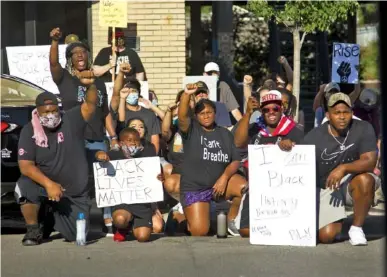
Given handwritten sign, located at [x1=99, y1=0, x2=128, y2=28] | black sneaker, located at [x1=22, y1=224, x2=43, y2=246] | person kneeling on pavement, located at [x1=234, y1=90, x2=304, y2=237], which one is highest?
handwritten sign, located at [x1=99, y1=0, x2=128, y2=28]

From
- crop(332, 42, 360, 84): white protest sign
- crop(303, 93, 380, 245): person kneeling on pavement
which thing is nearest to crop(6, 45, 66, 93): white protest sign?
crop(332, 42, 360, 84): white protest sign

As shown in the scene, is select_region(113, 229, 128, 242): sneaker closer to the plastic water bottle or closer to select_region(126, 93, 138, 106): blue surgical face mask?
the plastic water bottle

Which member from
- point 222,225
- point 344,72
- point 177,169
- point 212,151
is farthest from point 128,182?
point 344,72

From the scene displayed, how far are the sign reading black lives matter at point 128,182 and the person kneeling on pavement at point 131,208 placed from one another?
6 centimetres

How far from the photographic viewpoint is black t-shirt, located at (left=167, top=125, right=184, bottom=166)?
30.6ft

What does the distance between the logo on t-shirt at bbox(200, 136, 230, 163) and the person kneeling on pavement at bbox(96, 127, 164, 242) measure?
517mm

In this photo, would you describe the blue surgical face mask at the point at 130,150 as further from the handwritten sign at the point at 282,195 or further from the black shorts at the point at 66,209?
the handwritten sign at the point at 282,195

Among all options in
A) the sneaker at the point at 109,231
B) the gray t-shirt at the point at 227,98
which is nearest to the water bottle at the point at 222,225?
the sneaker at the point at 109,231

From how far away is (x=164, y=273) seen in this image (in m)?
7.28

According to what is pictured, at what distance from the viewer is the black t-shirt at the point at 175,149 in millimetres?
9312

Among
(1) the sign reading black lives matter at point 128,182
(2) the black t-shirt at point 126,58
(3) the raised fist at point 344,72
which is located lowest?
(1) the sign reading black lives matter at point 128,182

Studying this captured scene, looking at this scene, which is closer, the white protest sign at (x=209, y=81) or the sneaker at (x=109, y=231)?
the sneaker at (x=109, y=231)

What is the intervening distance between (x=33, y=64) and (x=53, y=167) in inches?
123

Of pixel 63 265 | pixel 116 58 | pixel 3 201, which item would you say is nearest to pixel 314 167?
pixel 63 265
